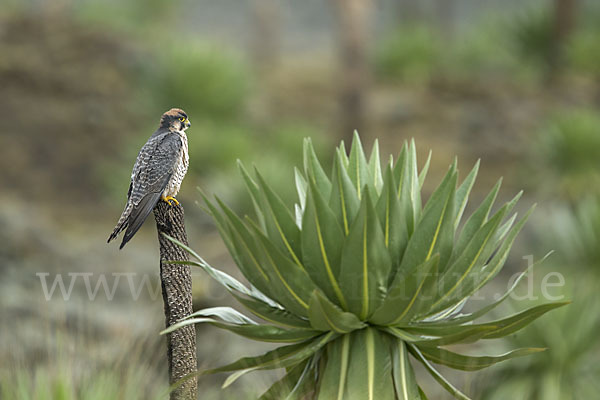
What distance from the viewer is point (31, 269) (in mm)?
8781

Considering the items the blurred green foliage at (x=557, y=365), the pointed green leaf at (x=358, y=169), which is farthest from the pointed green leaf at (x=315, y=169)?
the blurred green foliage at (x=557, y=365)

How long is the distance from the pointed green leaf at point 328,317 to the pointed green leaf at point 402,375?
13cm

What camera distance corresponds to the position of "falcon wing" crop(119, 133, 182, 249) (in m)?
1.65

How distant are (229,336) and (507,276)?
4.63 metres

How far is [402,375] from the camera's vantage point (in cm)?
180

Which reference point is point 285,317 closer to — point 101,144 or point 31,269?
point 31,269

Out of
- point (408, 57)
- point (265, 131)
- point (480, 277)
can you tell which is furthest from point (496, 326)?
point (408, 57)

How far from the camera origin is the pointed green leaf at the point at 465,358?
70.0 inches

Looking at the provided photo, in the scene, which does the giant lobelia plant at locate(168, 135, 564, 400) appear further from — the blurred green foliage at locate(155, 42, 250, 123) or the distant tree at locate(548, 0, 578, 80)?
the distant tree at locate(548, 0, 578, 80)

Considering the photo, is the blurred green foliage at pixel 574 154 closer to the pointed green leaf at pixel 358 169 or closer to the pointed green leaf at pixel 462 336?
the pointed green leaf at pixel 358 169

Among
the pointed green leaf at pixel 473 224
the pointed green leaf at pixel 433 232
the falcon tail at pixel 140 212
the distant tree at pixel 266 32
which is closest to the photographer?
the falcon tail at pixel 140 212

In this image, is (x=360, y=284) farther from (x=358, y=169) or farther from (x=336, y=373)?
(x=358, y=169)

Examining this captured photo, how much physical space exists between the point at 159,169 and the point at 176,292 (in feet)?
0.98

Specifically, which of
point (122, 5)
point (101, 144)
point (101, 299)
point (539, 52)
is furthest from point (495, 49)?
point (101, 299)
